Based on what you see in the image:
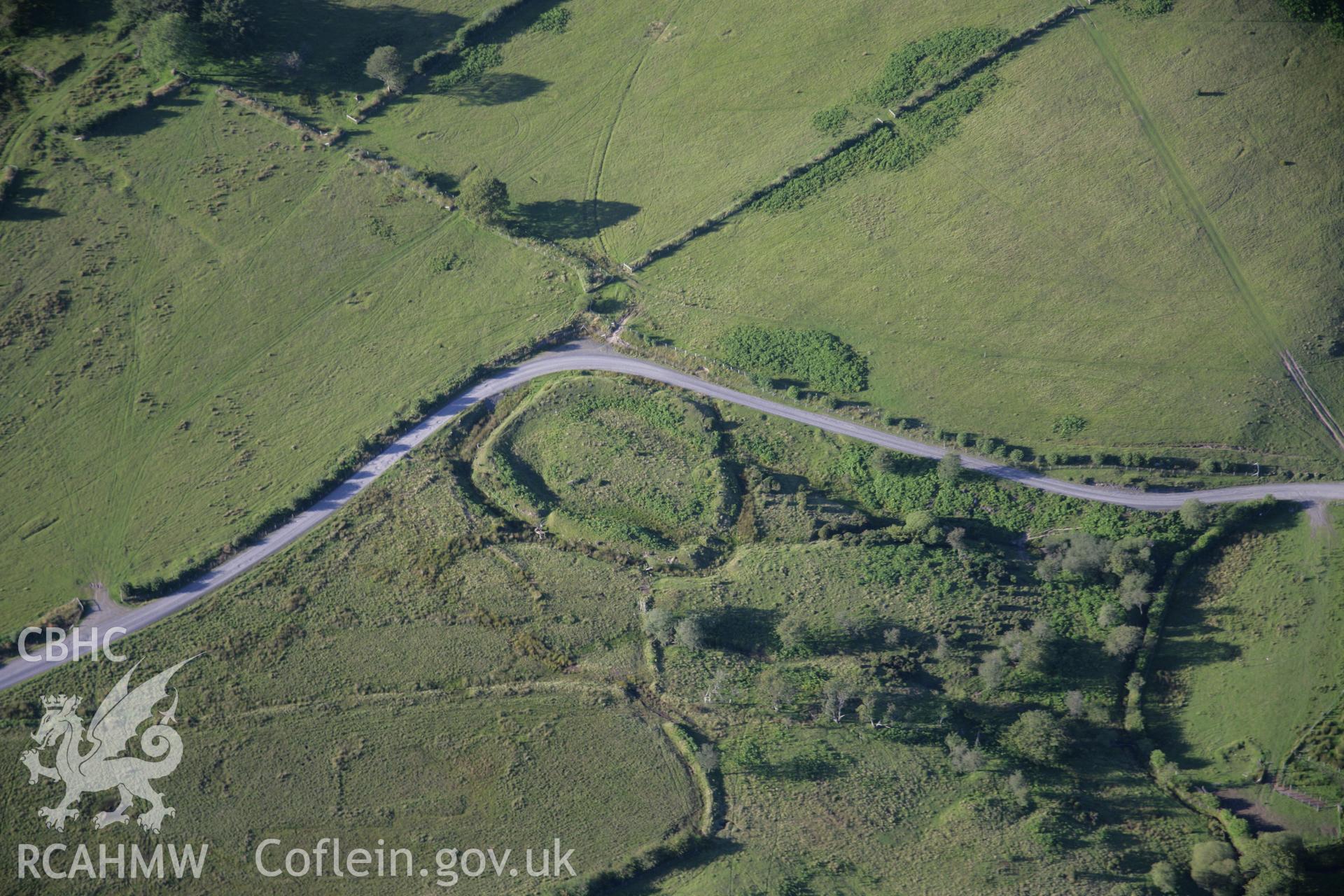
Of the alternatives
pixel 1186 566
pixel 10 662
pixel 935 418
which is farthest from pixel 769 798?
pixel 10 662

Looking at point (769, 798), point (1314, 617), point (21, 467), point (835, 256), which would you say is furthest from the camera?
point (835, 256)

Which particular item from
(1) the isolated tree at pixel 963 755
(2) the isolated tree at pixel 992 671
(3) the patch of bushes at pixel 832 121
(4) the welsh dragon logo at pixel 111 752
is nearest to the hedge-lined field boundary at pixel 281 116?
(3) the patch of bushes at pixel 832 121

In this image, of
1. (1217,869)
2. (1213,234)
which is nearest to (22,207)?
(1213,234)

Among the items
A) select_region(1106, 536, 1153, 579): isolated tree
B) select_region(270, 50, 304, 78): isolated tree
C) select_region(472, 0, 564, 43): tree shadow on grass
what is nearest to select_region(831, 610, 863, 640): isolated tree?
select_region(1106, 536, 1153, 579): isolated tree

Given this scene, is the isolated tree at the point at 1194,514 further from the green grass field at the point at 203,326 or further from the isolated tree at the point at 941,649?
the green grass field at the point at 203,326

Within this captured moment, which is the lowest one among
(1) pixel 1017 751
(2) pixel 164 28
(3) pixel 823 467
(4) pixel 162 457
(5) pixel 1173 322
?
(1) pixel 1017 751

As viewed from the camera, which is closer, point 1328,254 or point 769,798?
point 769,798

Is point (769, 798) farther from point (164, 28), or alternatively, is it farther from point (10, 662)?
point (164, 28)
